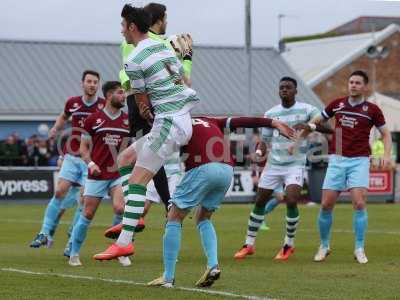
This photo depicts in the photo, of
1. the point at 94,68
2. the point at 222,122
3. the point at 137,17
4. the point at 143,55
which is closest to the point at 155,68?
the point at 143,55

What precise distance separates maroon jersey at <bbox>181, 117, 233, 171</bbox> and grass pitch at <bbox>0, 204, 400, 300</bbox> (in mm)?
1209

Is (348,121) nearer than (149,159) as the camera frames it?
No

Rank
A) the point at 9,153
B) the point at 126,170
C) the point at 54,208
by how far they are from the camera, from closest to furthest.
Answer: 1. the point at 126,170
2. the point at 54,208
3. the point at 9,153

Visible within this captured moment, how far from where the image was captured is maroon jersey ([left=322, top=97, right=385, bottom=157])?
48.7 feet

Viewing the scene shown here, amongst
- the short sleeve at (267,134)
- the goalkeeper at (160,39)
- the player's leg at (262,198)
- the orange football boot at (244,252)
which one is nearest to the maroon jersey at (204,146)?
the goalkeeper at (160,39)

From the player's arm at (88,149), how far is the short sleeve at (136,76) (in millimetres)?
3547

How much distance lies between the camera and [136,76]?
10.6 metres

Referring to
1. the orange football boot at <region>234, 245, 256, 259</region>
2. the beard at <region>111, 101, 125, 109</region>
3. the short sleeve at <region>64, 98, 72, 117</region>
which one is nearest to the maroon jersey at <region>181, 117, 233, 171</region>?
the beard at <region>111, 101, 125, 109</region>

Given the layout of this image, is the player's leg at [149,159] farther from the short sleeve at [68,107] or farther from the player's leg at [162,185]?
the short sleeve at [68,107]

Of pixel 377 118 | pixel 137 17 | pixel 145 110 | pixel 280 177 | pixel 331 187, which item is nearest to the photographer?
pixel 137 17

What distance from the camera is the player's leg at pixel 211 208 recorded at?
10.5 meters

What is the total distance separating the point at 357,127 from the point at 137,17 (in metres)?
5.08

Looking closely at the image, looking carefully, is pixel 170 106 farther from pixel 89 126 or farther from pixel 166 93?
pixel 89 126

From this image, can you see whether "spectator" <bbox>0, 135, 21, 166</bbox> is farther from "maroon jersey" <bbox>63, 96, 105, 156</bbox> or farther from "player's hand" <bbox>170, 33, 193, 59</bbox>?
"player's hand" <bbox>170, 33, 193, 59</bbox>
